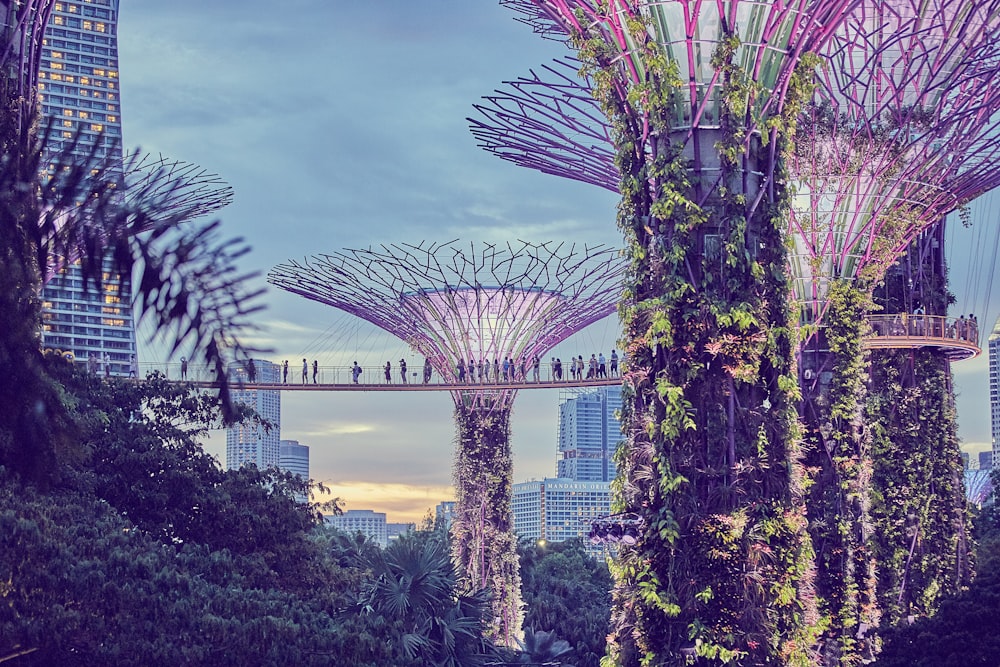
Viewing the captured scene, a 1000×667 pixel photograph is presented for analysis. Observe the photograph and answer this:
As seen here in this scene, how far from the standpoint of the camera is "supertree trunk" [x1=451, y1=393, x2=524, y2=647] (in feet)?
114

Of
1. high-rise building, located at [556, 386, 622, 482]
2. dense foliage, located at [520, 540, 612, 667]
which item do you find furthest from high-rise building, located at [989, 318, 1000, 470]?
high-rise building, located at [556, 386, 622, 482]

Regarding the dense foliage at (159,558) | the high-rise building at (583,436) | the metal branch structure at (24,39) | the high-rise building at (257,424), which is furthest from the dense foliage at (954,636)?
the high-rise building at (583,436)

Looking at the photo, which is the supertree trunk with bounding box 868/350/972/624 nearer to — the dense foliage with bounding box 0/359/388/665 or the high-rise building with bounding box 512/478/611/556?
the dense foliage with bounding box 0/359/388/665

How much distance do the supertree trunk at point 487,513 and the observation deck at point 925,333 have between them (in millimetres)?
10388

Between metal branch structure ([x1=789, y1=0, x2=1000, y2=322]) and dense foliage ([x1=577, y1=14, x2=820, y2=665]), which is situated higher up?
metal branch structure ([x1=789, y1=0, x2=1000, y2=322])

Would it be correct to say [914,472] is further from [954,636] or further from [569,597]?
[569,597]

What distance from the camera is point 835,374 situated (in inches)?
833

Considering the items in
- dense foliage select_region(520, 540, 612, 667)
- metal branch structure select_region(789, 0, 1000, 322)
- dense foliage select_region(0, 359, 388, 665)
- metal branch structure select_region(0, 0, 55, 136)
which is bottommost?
dense foliage select_region(520, 540, 612, 667)

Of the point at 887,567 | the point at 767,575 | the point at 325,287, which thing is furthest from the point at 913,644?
the point at 325,287

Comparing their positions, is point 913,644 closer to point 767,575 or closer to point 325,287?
point 767,575

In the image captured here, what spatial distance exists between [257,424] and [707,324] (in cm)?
1252

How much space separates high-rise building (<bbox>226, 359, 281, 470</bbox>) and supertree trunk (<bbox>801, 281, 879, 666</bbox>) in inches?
334

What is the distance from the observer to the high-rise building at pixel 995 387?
84.0 metres

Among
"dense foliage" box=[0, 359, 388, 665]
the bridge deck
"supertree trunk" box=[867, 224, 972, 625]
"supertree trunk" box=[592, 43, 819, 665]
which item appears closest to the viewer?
"supertree trunk" box=[592, 43, 819, 665]
